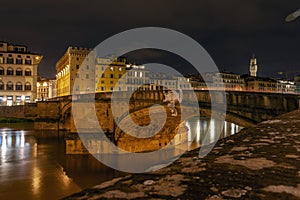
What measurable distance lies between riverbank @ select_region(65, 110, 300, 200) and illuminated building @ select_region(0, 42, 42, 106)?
60.9m

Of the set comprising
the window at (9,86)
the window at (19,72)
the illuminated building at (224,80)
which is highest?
the illuminated building at (224,80)

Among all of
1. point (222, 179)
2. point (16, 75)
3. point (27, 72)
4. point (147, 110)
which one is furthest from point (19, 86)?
point (222, 179)

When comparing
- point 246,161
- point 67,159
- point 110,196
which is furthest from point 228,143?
point 67,159

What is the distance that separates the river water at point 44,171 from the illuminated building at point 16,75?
1211 inches

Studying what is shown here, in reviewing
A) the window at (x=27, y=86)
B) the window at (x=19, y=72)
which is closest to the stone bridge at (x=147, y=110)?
the window at (x=27, y=86)

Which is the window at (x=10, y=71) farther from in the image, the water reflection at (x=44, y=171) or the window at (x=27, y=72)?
the water reflection at (x=44, y=171)

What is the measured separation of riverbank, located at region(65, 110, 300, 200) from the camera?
2336 millimetres

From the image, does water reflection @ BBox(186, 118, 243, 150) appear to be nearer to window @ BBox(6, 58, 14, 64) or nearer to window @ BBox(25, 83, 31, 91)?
window @ BBox(25, 83, 31, 91)

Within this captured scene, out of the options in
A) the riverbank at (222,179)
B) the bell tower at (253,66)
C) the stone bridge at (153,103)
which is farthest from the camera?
the bell tower at (253,66)

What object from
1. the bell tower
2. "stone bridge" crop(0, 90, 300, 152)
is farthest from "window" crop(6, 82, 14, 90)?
the bell tower

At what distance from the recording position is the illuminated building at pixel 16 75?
185 feet

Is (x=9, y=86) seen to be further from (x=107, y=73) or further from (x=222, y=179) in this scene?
(x=222, y=179)

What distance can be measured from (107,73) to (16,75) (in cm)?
2292

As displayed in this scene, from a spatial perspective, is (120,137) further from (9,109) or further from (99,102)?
(9,109)
